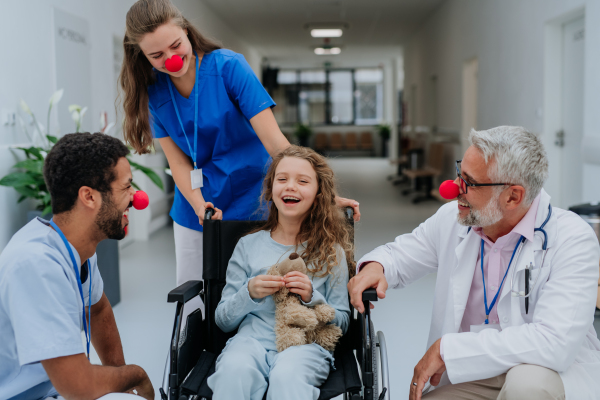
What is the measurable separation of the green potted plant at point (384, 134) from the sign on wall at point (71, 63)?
47.3 feet

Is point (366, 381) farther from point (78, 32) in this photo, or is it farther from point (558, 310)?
point (78, 32)

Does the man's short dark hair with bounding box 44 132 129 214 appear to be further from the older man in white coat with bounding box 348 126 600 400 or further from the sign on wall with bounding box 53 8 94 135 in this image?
the sign on wall with bounding box 53 8 94 135

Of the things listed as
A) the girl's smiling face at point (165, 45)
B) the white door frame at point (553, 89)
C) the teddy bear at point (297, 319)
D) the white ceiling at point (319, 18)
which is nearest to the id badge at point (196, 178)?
the girl's smiling face at point (165, 45)

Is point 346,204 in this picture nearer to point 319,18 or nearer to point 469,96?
point 469,96

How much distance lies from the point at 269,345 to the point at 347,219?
19.9 inches

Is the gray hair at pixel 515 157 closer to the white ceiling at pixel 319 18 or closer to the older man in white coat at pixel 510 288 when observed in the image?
the older man in white coat at pixel 510 288

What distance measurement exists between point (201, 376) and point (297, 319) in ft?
1.11

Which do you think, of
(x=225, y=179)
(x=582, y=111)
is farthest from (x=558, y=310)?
(x=582, y=111)

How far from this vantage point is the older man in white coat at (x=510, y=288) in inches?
53.7

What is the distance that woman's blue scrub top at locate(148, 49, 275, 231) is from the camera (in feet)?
6.59

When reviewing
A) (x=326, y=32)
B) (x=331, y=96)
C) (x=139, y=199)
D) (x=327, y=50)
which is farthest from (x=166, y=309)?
(x=331, y=96)

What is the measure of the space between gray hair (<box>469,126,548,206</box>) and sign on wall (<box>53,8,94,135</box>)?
3695mm

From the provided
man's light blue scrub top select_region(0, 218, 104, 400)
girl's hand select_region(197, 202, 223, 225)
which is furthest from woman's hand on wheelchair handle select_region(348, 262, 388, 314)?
man's light blue scrub top select_region(0, 218, 104, 400)

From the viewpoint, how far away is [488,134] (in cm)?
149
